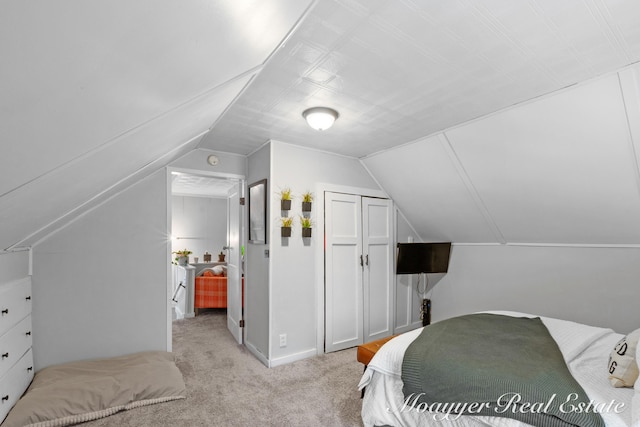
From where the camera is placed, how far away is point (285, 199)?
329 cm

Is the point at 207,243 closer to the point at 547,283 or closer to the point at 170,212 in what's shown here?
the point at 170,212

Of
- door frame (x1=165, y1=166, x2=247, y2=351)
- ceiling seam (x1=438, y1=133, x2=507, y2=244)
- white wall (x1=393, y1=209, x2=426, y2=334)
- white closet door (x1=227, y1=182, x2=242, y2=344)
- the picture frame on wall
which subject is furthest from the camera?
white wall (x1=393, y1=209, x2=426, y2=334)

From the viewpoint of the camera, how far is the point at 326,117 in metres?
2.54

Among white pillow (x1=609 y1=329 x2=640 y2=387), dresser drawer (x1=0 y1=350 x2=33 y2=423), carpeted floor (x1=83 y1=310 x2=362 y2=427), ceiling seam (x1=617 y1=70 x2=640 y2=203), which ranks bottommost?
carpeted floor (x1=83 y1=310 x2=362 y2=427)

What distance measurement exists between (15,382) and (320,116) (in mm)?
2927

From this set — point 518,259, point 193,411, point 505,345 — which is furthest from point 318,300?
point 518,259

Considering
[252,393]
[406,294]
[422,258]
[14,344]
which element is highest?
[422,258]

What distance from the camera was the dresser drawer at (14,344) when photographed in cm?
204

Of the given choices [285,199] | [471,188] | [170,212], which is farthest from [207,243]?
[471,188]

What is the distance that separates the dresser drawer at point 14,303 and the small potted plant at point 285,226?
2.10 meters

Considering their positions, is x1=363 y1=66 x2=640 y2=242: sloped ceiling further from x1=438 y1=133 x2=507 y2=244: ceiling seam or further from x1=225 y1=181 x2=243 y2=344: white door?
A: x1=225 y1=181 x2=243 y2=344: white door

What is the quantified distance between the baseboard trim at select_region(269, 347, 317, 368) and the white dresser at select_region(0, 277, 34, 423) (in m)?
1.92

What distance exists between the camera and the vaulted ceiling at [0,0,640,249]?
620 millimetres

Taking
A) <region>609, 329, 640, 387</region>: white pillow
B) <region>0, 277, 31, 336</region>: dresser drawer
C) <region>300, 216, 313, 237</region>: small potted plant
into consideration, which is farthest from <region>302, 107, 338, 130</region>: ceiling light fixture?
<region>0, 277, 31, 336</region>: dresser drawer
